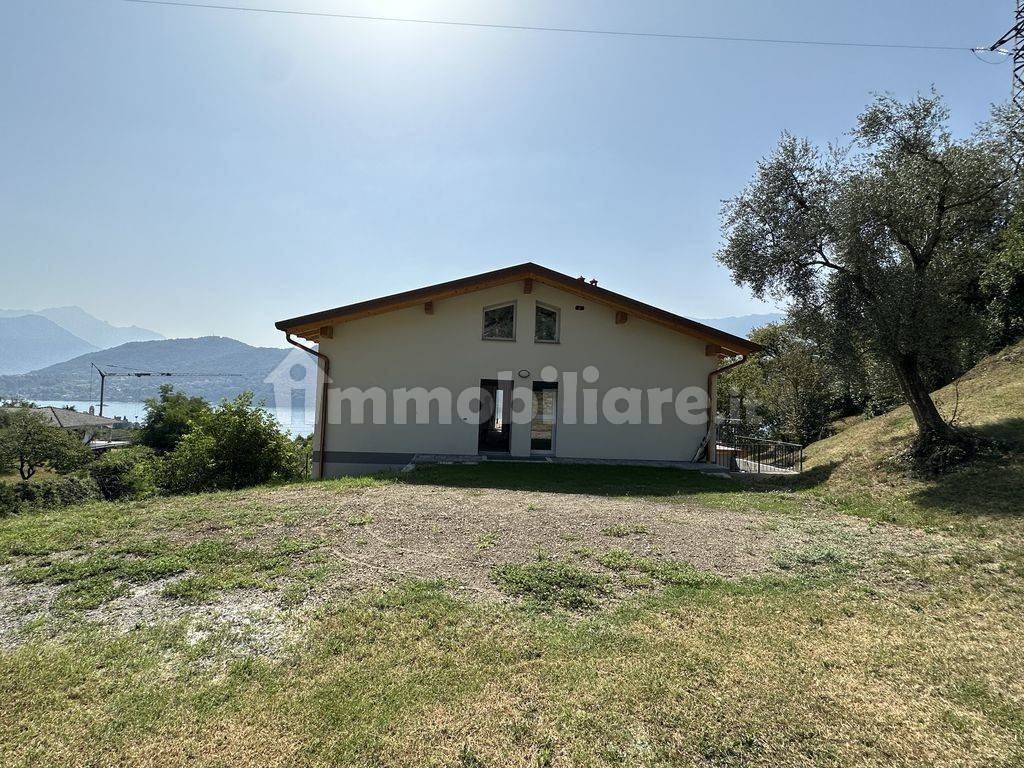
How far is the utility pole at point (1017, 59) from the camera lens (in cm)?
884

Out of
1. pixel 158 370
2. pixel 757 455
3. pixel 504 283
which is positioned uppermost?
pixel 158 370

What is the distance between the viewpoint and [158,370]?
14975 centimetres

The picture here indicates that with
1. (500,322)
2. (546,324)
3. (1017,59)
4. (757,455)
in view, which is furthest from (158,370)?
(1017,59)

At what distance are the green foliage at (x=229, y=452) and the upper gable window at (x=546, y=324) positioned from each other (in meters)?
6.66

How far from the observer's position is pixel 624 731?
8.16 feet

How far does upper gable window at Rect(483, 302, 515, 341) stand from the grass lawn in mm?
7115

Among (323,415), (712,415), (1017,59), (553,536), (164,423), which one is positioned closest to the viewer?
(553,536)

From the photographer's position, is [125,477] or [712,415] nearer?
[712,415]

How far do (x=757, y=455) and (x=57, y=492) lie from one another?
65.0 feet

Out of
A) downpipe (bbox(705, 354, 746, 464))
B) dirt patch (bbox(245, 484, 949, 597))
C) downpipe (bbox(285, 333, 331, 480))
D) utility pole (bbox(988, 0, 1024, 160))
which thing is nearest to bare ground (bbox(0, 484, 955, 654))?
dirt patch (bbox(245, 484, 949, 597))

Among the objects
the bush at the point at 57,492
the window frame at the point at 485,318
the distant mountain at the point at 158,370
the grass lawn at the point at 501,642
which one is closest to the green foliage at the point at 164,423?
the bush at the point at 57,492

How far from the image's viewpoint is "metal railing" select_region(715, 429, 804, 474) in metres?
12.7

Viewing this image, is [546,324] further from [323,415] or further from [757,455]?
[757,455]

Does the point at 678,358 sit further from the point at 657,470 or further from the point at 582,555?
the point at 582,555
